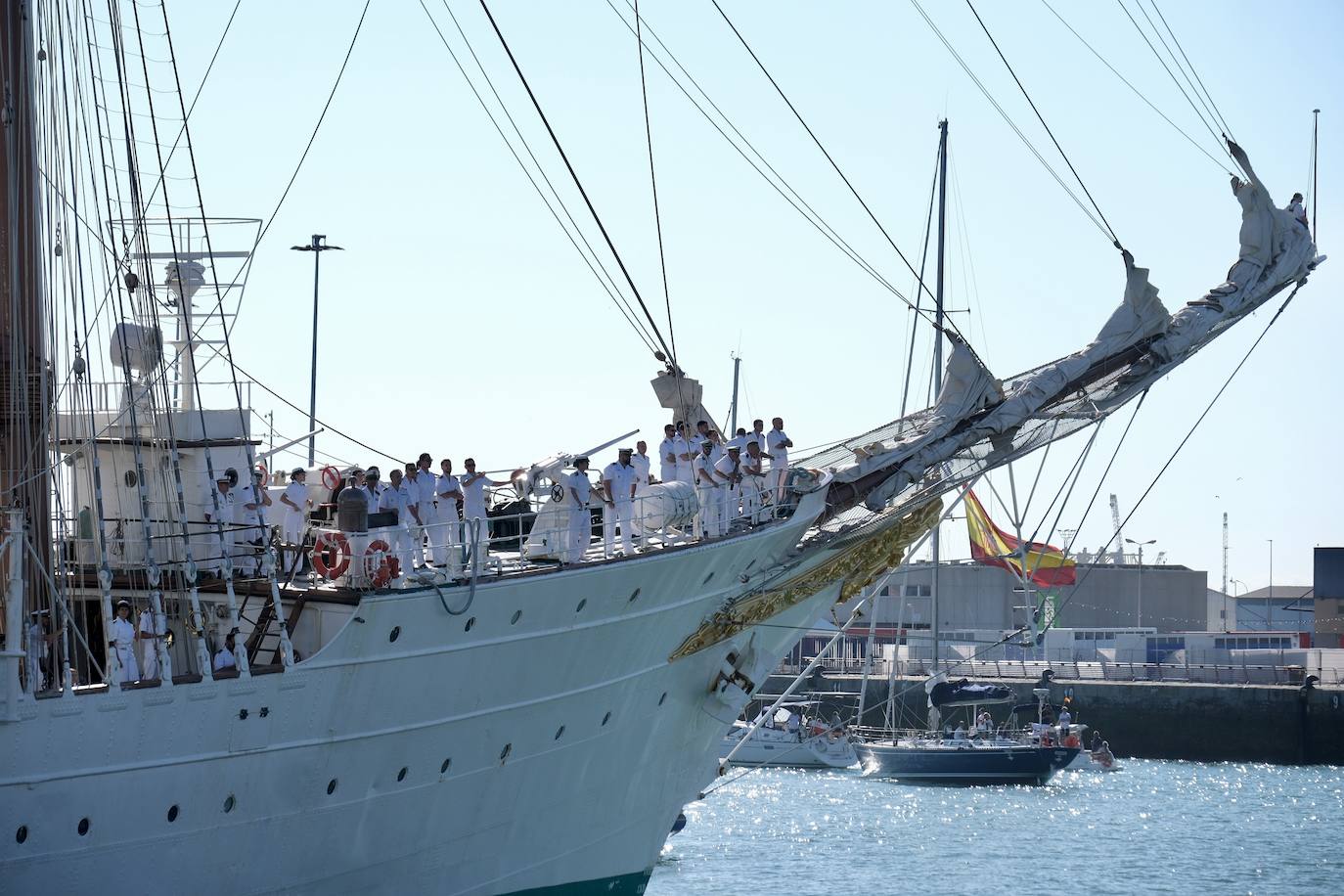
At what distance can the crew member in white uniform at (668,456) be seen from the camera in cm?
2166

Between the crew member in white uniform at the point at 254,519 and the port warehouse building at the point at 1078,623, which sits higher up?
the crew member in white uniform at the point at 254,519

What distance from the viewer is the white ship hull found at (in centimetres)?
1570

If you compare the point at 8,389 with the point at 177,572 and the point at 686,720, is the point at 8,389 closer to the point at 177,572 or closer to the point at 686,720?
the point at 177,572

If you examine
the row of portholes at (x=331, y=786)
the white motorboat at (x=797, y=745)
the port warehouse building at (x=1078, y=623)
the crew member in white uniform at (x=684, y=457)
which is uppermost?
the crew member in white uniform at (x=684, y=457)

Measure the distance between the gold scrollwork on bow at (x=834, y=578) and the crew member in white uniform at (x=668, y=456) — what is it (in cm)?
180

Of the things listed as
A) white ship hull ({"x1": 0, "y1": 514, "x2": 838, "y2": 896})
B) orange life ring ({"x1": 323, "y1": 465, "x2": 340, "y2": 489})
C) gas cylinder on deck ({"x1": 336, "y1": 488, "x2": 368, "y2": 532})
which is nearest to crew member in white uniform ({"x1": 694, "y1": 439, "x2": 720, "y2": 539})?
white ship hull ({"x1": 0, "y1": 514, "x2": 838, "y2": 896})

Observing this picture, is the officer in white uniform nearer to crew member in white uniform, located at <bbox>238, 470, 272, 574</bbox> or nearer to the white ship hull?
the white ship hull

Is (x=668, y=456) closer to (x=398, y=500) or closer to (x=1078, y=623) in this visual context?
(x=398, y=500)

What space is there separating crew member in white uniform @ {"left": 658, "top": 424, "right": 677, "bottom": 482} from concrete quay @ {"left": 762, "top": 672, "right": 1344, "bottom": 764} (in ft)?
120

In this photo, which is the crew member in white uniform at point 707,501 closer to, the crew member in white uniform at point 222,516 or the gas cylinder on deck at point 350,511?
the gas cylinder on deck at point 350,511

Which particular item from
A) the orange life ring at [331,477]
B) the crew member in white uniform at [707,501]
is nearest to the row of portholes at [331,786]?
the crew member in white uniform at [707,501]

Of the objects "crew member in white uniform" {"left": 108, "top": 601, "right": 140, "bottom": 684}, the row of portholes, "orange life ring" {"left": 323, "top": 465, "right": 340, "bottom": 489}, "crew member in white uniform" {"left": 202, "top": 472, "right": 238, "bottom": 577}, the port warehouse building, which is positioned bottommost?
the port warehouse building

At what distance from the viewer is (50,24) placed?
19.8m

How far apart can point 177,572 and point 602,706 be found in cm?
530
